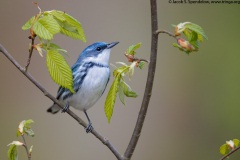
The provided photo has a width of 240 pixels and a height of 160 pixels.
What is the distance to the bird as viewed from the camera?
149 inches

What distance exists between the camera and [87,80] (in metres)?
3.78

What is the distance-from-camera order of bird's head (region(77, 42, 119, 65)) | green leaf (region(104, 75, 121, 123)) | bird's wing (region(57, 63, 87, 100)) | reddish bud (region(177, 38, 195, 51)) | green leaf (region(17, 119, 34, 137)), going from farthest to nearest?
bird's head (region(77, 42, 119, 65)) → bird's wing (region(57, 63, 87, 100)) → green leaf (region(17, 119, 34, 137)) → green leaf (region(104, 75, 121, 123)) → reddish bud (region(177, 38, 195, 51))

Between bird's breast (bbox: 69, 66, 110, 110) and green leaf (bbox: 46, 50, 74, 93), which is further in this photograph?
bird's breast (bbox: 69, 66, 110, 110)

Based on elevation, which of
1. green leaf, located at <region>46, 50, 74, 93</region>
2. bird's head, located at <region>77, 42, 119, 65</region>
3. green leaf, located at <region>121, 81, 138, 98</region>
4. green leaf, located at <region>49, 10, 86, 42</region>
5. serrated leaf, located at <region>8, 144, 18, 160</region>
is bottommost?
serrated leaf, located at <region>8, 144, 18, 160</region>

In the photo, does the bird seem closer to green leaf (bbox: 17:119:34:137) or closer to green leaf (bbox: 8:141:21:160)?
green leaf (bbox: 17:119:34:137)

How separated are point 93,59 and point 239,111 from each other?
3.07 meters

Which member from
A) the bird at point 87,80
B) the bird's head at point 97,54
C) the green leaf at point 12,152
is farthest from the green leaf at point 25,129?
the bird's head at point 97,54

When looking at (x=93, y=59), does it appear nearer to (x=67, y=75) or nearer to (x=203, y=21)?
(x=67, y=75)

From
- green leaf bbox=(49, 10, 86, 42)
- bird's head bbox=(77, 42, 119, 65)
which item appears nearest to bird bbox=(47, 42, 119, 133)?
bird's head bbox=(77, 42, 119, 65)

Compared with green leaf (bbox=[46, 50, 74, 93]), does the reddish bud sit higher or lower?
lower

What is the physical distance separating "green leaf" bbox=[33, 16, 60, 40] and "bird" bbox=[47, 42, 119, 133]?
56.8 inches

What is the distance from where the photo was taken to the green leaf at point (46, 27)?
229 cm

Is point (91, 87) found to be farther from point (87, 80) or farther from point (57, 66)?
point (57, 66)

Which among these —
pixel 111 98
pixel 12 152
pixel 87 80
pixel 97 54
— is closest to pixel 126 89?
pixel 111 98
